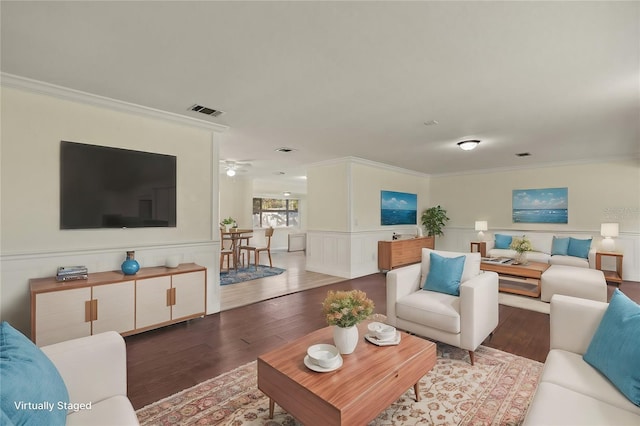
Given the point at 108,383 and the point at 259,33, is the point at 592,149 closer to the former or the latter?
the point at 259,33

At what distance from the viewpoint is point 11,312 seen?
8.74ft

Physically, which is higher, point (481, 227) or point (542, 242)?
point (481, 227)

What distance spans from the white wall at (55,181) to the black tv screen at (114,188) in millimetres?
69

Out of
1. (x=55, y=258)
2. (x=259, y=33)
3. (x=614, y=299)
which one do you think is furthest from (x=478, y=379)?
(x=55, y=258)

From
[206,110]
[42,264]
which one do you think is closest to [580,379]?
[206,110]

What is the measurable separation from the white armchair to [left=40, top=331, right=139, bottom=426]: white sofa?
2.32 meters

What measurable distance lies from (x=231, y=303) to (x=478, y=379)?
10.7 feet

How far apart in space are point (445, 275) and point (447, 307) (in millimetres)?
431

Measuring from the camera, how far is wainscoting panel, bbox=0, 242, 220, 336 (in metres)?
2.66

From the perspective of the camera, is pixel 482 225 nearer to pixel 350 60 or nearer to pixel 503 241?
Answer: pixel 503 241

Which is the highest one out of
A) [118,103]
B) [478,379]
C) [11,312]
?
[118,103]

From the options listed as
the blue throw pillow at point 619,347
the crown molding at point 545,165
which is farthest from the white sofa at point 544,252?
the blue throw pillow at point 619,347

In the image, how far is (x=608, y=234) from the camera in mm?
5504

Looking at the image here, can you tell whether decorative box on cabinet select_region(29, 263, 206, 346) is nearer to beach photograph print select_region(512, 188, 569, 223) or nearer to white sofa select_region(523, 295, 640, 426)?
white sofa select_region(523, 295, 640, 426)
